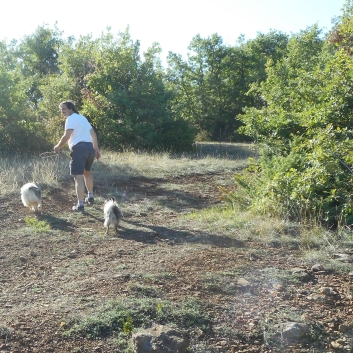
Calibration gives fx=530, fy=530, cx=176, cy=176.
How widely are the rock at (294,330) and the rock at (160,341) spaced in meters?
0.94

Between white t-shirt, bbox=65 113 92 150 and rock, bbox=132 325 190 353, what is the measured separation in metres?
5.28

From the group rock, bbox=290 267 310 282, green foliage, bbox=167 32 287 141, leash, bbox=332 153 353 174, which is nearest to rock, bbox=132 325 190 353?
rock, bbox=290 267 310 282

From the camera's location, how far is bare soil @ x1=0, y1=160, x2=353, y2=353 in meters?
4.69

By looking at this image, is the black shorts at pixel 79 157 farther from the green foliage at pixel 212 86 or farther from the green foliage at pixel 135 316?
the green foliage at pixel 212 86

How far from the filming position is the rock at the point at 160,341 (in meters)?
4.36

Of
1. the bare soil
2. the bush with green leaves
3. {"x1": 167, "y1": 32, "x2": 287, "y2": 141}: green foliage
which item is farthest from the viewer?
{"x1": 167, "y1": 32, "x2": 287, "y2": 141}: green foliage

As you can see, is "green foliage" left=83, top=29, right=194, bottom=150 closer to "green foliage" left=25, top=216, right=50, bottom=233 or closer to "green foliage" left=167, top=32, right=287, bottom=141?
"green foliage" left=167, top=32, right=287, bottom=141

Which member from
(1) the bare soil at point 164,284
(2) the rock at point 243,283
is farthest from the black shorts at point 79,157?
(2) the rock at point 243,283

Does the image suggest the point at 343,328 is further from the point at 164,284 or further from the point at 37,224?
the point at 37,224

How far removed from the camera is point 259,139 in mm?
10508

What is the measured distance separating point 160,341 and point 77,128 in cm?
554

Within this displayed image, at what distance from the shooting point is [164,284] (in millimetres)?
5523

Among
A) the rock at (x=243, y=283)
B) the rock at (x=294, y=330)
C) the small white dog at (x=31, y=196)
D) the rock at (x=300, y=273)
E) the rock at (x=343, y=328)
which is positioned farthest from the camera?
the small white dog at (x=31, y=196)

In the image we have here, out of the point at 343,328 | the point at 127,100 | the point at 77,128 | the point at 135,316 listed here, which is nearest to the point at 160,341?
the point at 135,316
